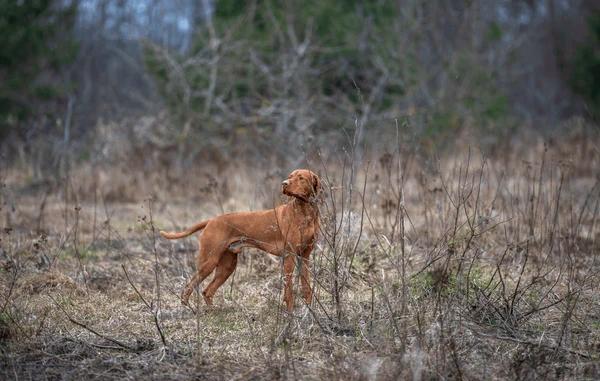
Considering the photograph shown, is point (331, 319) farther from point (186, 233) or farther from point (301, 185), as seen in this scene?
point (186, 233)

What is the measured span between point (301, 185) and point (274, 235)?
480 mm

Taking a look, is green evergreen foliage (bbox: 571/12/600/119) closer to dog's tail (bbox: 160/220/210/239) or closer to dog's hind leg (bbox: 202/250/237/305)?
dog's hind leg (bbox: 202/250/237/305)

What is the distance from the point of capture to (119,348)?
14.2 ft

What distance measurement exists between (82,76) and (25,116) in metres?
7.16

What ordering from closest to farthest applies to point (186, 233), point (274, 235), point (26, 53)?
point (274, 235) < point (186, 233) < point (26, 53)

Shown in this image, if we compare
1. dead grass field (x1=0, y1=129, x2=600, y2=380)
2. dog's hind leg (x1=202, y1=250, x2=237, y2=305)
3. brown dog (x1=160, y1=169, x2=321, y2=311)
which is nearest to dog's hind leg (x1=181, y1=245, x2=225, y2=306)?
brown dog (x1=160, y1=169, x2=321, y2=311)

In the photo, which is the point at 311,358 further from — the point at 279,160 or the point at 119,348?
the point at 279,160

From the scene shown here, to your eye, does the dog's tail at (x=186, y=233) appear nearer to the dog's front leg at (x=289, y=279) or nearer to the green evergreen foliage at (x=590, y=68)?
the dog's front leg at (x=289, y=279)

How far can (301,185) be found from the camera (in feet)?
14.8

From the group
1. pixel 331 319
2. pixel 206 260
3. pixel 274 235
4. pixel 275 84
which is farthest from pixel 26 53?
pixel 331 319

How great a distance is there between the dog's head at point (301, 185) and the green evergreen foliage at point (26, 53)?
394 inches

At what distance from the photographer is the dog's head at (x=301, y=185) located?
176 inches

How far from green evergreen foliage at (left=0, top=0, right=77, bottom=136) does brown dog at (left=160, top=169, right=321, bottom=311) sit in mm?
9446

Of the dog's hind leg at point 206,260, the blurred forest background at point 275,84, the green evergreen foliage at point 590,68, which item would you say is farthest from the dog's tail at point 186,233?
the green evergreen foliage at point 590,68
